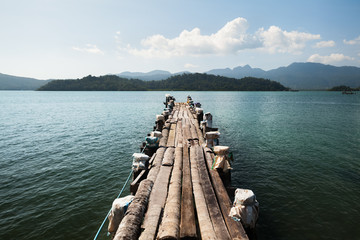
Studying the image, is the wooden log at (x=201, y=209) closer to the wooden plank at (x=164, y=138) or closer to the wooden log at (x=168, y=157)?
the wooden log at (x=168, y=157)

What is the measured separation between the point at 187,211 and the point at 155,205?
41.6 inches

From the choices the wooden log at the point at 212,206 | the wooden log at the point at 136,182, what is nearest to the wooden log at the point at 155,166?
the wooden log at the point at 136,182

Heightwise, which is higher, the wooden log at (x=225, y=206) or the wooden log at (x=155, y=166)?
the wooden log at (x=155, y=166)

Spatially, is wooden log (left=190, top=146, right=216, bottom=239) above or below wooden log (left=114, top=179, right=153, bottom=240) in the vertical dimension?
below

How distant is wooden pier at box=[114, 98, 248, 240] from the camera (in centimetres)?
487

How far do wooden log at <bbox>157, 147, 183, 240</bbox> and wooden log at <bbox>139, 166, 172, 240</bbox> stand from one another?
0.58 feet

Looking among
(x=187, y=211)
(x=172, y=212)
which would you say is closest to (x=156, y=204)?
(x=172, y=212)

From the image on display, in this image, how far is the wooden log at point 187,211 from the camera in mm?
4805

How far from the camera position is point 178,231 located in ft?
16.0

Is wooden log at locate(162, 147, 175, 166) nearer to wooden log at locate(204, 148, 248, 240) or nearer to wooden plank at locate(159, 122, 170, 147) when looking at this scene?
wooden log at locate(204, 148, 248, 240)

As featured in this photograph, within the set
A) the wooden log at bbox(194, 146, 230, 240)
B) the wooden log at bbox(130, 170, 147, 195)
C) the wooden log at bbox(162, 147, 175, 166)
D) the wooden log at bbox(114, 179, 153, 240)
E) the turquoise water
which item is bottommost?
the turquoise water

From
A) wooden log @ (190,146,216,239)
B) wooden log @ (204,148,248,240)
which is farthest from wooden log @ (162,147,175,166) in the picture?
wooden log @ (204,148,248,240)

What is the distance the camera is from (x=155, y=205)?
6059mm

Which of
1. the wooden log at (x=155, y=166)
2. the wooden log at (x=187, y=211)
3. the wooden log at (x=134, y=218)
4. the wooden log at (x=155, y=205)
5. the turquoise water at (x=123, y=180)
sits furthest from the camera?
the turquoise water at (x=123, y=180)
